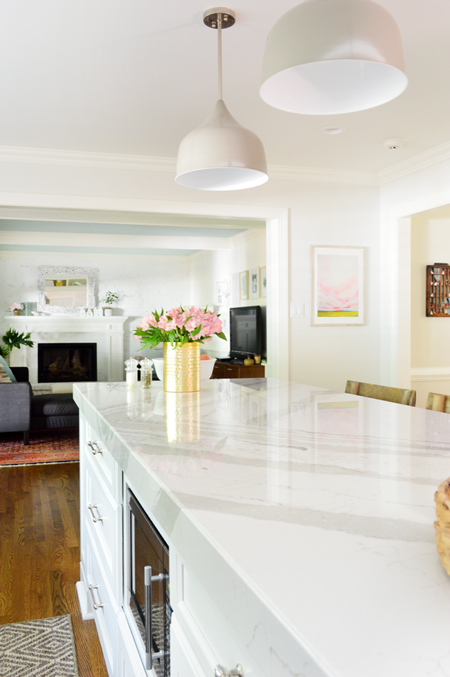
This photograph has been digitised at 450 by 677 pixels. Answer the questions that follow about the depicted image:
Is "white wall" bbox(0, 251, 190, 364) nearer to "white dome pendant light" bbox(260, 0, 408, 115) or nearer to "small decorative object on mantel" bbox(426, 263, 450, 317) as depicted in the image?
"small decorative object on mantel" bbox(426, 263, 450, 317)

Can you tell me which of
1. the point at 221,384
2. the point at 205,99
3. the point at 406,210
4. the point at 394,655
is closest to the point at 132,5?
the point at 205,99

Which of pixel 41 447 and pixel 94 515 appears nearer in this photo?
pixel 94 515

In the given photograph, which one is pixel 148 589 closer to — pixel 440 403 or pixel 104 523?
pixel 104 523

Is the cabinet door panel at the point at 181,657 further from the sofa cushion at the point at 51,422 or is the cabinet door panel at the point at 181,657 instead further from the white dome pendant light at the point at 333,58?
the sofa cushion at the point at 51,422

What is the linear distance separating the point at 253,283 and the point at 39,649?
5584 millimetres

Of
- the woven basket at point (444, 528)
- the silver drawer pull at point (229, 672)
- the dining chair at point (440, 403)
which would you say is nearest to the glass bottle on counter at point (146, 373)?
the dining chair at point (440, 403)

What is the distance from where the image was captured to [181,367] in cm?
232

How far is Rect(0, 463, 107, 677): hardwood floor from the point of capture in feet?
7.36

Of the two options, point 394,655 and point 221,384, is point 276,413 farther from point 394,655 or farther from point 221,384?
point 394,655

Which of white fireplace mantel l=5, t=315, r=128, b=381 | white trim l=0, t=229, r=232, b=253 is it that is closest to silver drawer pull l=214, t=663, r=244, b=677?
white trim l=0, t=229, r=232, b=253

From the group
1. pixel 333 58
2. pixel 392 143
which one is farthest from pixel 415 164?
pixel 333 58

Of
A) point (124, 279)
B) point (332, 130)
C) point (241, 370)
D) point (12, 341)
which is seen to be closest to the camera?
point (332, 130)

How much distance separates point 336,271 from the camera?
477 cm

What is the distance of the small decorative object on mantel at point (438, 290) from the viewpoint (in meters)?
5.05
